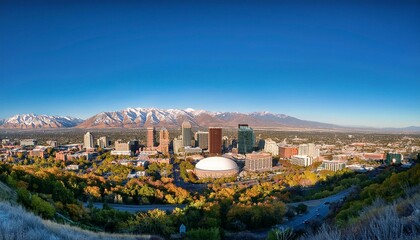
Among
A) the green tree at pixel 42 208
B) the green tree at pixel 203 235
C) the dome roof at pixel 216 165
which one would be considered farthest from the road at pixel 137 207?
the dome roof at pixel 216 165

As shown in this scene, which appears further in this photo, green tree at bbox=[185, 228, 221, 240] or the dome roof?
the dome roof

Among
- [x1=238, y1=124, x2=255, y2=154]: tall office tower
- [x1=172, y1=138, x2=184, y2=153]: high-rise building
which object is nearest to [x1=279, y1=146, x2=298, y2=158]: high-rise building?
[x1=238, y1=124, x2=255, y2=154]: tall office tower

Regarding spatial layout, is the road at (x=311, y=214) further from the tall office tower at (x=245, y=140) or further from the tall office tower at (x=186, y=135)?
the tall office tower at (x=186, y=135)

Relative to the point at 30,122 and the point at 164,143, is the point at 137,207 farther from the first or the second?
the point at 30,122

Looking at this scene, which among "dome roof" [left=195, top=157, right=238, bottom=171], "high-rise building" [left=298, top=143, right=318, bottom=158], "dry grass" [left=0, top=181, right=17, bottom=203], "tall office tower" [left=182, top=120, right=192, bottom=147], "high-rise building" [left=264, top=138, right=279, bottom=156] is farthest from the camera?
"tall office tower" [left=182, top=120, right=192, bottom=147]

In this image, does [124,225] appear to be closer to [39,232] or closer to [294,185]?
[39,232]

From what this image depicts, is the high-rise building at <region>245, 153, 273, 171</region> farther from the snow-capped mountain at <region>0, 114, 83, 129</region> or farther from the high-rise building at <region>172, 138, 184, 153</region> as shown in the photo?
the snow-capped mountain at <region>0, 114, 83, 129</region>

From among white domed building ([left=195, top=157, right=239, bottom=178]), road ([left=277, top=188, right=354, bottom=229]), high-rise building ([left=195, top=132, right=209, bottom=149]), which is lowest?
white domed building ([left=195, top=157, right=239, bottom=178])

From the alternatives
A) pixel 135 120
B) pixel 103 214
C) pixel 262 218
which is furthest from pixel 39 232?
pixel 135 120

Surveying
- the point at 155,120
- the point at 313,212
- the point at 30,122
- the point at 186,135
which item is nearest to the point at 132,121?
the point at 155,120
